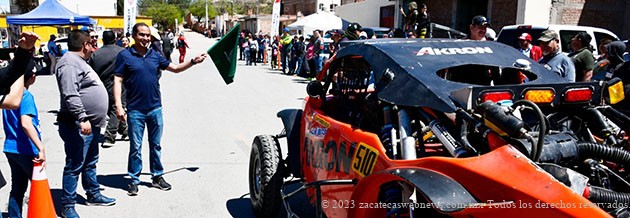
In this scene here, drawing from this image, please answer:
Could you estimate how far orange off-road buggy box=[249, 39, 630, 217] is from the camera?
86.3 inches

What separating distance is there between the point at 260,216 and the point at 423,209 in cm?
232

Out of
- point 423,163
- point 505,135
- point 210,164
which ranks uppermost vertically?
point 505,135

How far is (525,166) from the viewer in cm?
218

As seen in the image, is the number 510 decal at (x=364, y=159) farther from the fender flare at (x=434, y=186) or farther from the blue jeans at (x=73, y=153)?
the blue jeans at (x=73, y=153)

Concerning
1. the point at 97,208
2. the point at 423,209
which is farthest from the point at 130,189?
the point at 423,209

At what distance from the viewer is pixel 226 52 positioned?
18.2ft

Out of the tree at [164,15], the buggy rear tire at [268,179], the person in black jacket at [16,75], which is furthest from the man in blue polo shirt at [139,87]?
the tree at [164,15]

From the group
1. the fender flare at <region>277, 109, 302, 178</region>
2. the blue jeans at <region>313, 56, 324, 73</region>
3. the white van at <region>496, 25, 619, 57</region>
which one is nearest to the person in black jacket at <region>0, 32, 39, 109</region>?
the fender flare at <region>277, 109, 302, 178</region>

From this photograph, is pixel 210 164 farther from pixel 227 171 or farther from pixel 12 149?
pixel 12 149

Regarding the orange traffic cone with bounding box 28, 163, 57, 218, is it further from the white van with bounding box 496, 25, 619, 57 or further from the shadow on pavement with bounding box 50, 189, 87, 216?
the white van with bounding box 496, 25, 619, 57

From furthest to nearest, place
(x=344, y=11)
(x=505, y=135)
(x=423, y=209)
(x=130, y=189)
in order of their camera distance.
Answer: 1. (x=344, y=11)
2. (x=130, y=189)
3. (x=423, y=209)
4. (x=505, y=135)

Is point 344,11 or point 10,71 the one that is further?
point 344,11

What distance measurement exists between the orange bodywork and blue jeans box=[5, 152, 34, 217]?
2224 mm

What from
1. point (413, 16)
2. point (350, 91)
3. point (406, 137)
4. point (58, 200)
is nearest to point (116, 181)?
point (58, 200)
